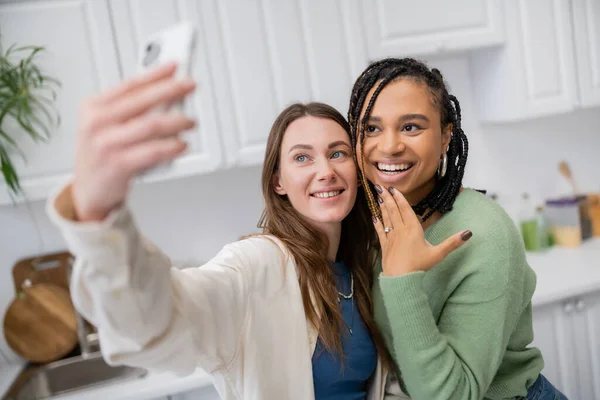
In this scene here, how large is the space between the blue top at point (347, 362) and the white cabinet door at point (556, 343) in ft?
3.28

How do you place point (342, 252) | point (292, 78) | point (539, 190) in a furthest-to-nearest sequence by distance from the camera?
1. point (539, 190)
2. point (292, 78)
3. point (342, 252)

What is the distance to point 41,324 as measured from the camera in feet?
6.43

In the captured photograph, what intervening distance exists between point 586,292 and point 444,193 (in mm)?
1093

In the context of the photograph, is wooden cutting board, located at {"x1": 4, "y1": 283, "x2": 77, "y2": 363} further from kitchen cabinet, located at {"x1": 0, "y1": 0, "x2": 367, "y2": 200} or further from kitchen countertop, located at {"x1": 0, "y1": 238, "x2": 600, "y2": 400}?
kitchen cabinet, located at {"x1": 0, "y1": 0, "x2": 367, "y2": 200}

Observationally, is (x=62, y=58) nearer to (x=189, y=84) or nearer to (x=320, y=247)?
(x=320, y=247)

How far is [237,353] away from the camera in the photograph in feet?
3.07

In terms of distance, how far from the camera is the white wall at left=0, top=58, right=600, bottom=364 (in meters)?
2.05

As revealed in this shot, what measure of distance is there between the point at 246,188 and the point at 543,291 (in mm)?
1185

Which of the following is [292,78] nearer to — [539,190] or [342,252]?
[342,252]

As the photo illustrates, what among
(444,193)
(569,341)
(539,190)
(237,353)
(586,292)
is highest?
(444,193)

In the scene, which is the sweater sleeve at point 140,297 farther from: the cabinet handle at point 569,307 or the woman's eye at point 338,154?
the cabinet handle at point 569,307

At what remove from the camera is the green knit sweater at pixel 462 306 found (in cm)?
93

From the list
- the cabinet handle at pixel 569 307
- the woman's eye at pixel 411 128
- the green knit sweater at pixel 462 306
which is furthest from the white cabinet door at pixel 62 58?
the cabinet handle at pixel 569 307

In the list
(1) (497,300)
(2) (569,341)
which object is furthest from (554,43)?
(1) (497,300)
